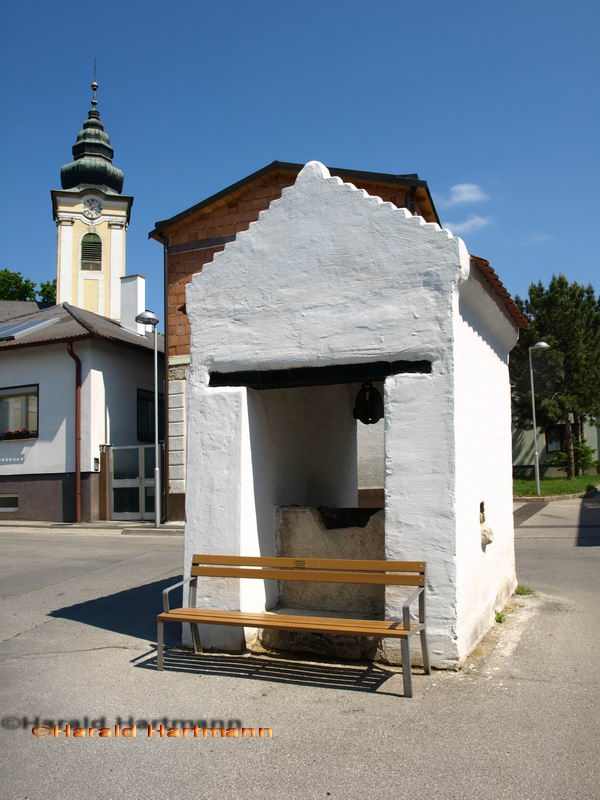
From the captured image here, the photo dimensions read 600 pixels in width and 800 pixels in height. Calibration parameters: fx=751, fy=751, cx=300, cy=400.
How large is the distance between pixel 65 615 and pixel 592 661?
5.44 m

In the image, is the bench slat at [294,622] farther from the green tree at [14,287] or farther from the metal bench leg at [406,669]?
the green tree at [14,287]

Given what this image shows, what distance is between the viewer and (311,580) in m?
5.95

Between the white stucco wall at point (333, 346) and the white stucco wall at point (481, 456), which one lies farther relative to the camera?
the white stucco wall at point (481, 456)

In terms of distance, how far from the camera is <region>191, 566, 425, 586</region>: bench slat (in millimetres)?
5758

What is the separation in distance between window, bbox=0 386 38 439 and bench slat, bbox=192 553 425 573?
15884 mm

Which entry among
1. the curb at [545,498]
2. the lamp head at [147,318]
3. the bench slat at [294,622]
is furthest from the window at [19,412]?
the bench slat at [294,622]

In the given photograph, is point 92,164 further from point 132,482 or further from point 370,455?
point 370,455

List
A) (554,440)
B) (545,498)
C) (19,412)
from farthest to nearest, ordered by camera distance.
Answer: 1. (554,440)
2. (545,498)
3. (19,412)

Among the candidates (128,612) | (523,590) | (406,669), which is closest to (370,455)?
(523,590)

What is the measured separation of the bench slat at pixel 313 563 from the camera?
5797 millimetres

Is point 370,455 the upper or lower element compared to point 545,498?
upper

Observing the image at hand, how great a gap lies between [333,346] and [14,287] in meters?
40.8

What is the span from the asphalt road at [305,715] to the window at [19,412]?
538 inches

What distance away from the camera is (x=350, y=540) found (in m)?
6.99
